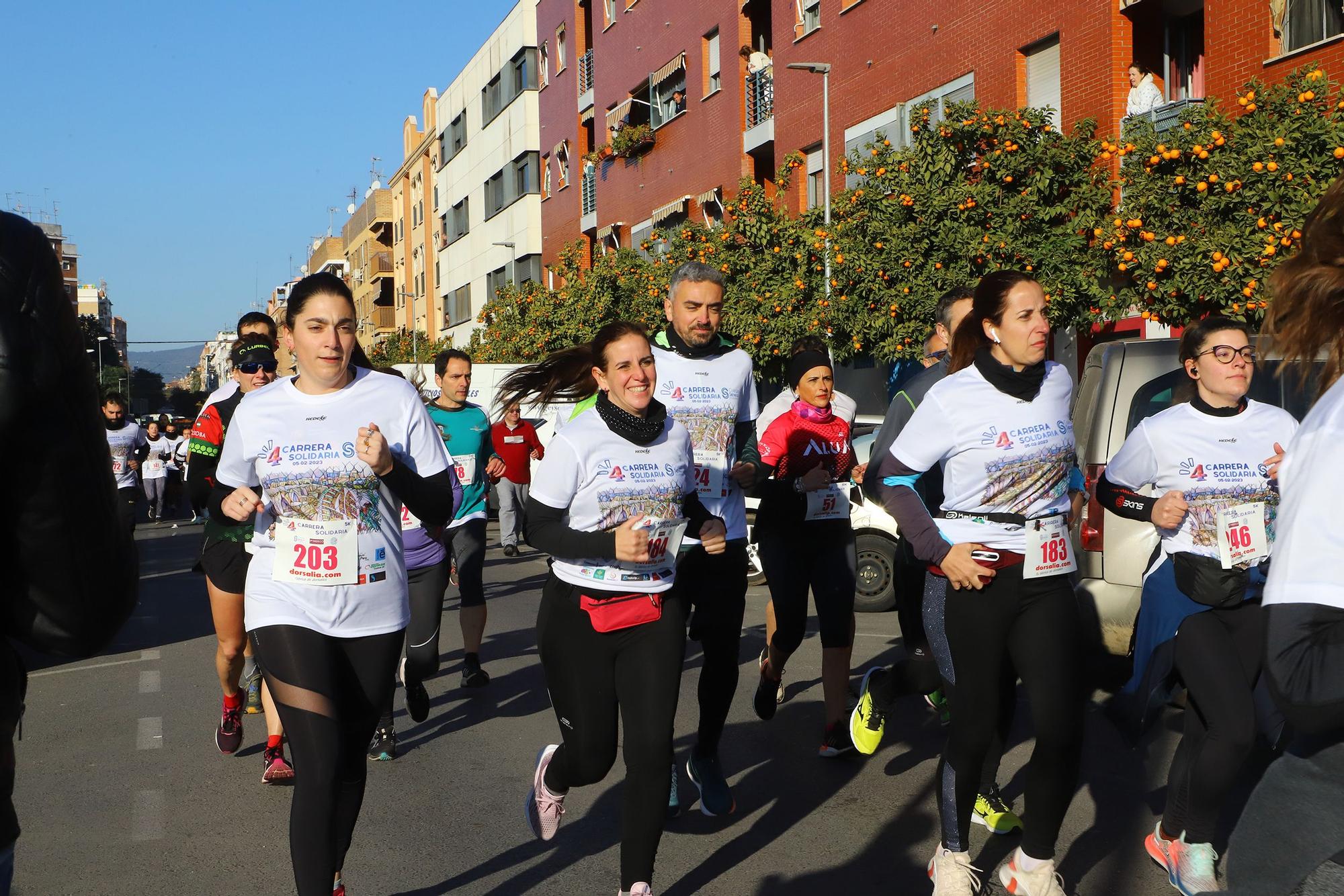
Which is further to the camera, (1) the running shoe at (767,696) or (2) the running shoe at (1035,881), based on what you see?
(1) the running shoe at (767,696)

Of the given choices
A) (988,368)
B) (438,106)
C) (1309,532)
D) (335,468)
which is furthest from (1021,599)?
(438,106)

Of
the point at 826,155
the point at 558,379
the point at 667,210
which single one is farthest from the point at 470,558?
the point at 667,210

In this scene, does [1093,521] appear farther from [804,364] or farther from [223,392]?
[223,392]

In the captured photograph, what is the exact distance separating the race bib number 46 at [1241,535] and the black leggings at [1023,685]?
0.67 meters

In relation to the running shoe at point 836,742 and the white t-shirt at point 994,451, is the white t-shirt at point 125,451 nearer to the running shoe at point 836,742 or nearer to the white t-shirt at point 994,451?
the running shoe at point 836,742

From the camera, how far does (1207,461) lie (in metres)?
5.13

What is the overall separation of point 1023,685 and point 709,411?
1982 mm

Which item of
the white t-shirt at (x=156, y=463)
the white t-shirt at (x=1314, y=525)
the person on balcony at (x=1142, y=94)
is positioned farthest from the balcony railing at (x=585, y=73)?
the white t-shirt at (x=1314, y=525)

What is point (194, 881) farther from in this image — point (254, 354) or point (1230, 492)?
point (1230, 492)

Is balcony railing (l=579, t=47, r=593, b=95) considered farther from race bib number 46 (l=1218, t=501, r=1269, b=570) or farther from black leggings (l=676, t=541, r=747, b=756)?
race bib number 46 (l=1218, t=501, r=1269, b=570)

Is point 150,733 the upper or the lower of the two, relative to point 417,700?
lower

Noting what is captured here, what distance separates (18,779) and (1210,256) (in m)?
10.7

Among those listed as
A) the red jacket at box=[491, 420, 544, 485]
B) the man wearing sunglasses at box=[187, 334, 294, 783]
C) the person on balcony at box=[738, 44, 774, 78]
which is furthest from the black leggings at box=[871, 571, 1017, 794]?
the person on balcony at box=[738, 44, 774, 78]

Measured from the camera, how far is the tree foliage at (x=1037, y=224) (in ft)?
41.5
